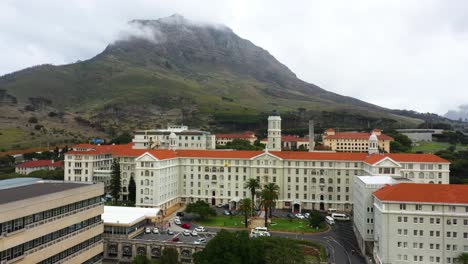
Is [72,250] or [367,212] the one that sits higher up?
[367,212]

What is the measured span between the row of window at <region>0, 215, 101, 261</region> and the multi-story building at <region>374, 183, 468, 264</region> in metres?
39.2

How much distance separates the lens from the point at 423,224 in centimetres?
5209

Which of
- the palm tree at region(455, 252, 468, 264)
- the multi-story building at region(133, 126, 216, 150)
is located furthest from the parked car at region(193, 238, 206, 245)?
the multi-story building at region(133, 126, 216, 150)

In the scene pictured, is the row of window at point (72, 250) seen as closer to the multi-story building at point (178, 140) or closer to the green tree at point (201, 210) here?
the green tree at point (201, 210)

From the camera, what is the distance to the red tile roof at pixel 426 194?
170 ft

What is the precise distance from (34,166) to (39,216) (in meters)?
93.4

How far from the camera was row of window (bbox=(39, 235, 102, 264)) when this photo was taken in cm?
4412

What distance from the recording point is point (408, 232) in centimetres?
5241

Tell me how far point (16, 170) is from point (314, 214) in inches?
3815

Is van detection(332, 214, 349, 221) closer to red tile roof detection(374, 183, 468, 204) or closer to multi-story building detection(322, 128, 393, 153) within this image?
red tile roof detection(374, 183, 468, 204)

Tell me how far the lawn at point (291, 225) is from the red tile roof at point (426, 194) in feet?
72.0

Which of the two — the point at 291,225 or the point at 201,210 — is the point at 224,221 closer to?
the point at 201,210

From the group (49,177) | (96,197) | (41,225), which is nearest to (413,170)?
(96,197)

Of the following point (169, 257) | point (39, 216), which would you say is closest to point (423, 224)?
point (169, 257)
